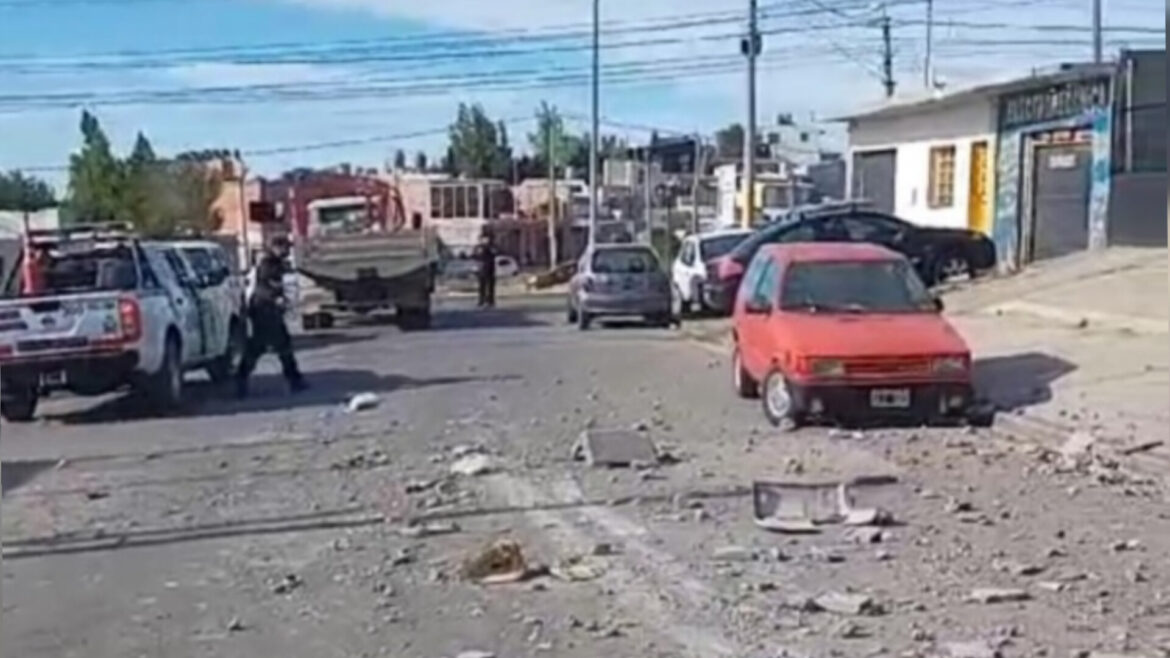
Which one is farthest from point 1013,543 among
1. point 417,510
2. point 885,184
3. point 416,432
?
point 885,184

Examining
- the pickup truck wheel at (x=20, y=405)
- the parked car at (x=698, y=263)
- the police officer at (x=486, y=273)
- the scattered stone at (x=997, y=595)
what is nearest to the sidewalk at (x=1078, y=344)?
the parked car at (x=698, y=263)

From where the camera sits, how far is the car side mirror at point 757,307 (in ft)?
64.4

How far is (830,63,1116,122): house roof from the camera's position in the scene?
3912cm

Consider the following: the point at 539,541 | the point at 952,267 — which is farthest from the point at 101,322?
the point at 952,267

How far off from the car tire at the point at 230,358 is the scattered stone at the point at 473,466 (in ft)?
31.4

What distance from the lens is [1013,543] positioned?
11.7m

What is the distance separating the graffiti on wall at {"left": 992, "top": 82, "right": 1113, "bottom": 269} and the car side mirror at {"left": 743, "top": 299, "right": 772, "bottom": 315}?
19.3 m

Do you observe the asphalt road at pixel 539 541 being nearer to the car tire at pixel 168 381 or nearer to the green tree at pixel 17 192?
the car tire at pixel 168 381

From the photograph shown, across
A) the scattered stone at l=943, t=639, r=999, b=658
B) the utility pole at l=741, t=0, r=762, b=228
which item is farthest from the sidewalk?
the utility pole at l=741, t=0, r=762, b=228

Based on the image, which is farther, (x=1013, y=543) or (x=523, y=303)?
(x=523, y=303)

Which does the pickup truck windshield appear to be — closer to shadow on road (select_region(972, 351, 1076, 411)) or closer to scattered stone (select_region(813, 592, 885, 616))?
shadow on road (select_region(972, 351, 1076, 411))

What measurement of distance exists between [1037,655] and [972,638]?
0.39m

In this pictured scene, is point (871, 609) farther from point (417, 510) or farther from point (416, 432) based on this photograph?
point (416, 432)

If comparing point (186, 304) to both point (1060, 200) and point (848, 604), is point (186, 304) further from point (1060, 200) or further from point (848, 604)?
point (1060, 200)
